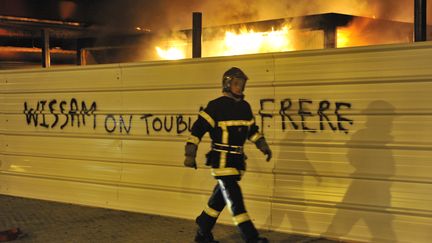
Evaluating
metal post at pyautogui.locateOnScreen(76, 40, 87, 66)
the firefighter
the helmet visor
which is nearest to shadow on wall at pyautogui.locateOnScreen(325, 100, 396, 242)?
the firefighter

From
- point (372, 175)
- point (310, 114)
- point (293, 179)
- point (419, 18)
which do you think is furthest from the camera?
point (293, 179)

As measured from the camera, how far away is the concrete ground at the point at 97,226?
589cm

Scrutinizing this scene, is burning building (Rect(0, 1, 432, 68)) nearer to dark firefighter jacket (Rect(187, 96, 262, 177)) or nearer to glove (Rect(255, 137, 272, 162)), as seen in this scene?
glove (Rect(255, 137, 272, 162))

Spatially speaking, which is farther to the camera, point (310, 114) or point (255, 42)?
point (255, 42)

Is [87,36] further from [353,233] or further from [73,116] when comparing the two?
[353,233]

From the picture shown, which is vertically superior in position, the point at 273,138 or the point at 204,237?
the point at 273,138

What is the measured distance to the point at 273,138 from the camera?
605 centimetres

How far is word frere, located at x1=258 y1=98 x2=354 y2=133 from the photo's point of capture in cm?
562

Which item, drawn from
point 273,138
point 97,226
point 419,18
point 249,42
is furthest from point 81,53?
point 419,18

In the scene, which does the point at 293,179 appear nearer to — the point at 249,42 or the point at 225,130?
the point at 225,130

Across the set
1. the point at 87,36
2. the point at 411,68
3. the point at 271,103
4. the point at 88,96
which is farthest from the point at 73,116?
the point at 87,36

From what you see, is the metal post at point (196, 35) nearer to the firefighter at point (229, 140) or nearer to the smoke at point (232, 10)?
the firefighter at point (229, 140)

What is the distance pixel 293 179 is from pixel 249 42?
4.69m

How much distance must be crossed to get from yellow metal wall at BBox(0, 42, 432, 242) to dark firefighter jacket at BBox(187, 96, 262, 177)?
90 cm
